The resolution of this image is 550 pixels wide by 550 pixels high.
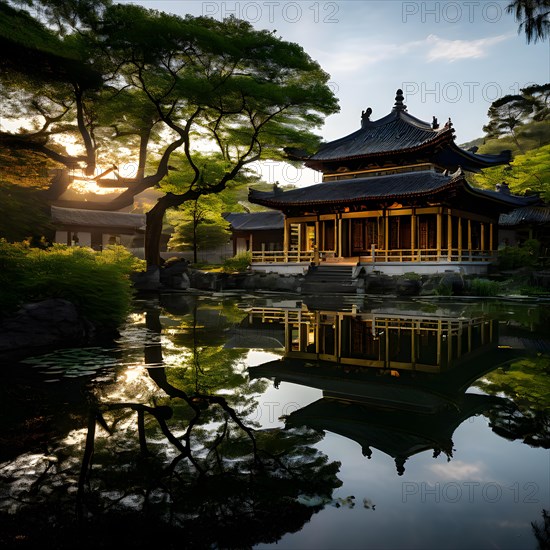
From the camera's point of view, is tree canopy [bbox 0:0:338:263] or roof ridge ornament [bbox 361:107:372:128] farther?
roof ridge ornament [bbox 361:107:372:128]

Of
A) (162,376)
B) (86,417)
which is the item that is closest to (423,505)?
(86,417)

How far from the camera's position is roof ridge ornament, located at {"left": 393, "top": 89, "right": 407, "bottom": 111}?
119 ft

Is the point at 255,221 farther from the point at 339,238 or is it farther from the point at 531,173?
the point at 531,173

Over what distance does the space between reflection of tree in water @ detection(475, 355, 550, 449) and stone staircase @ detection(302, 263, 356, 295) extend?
61.3 feet

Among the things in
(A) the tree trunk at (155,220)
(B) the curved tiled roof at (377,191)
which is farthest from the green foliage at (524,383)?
(A) the tree trunk at (155,220)

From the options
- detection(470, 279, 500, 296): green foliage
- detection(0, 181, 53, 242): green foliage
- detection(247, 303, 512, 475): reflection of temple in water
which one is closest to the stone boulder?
detection(247, 303, 512, 475): reflection of temple in water

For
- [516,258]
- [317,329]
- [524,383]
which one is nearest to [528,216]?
[516,258]

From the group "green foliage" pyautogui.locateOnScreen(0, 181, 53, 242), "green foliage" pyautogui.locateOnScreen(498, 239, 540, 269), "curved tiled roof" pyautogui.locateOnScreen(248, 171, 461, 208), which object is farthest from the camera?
"green foliage" pyautogui.locateOnScreen(498, 239, 540, 269)

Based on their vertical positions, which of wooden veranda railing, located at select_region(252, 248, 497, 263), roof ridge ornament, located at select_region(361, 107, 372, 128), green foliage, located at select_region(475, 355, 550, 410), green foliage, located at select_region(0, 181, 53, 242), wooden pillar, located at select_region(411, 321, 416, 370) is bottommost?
green foliage, located at select_region(475, 355, 550, 410)

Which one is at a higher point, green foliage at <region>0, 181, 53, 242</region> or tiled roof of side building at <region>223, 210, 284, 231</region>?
tiled roof of side building at <region>223, 210, 284, 231</region>

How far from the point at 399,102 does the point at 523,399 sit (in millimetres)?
34374

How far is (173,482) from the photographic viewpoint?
3.56 meters

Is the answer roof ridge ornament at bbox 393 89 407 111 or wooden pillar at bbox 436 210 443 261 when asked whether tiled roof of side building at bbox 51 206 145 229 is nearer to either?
roof ridge ornament at bbox 393 89 407 111

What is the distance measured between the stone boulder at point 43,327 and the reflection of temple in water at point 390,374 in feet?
13.9
